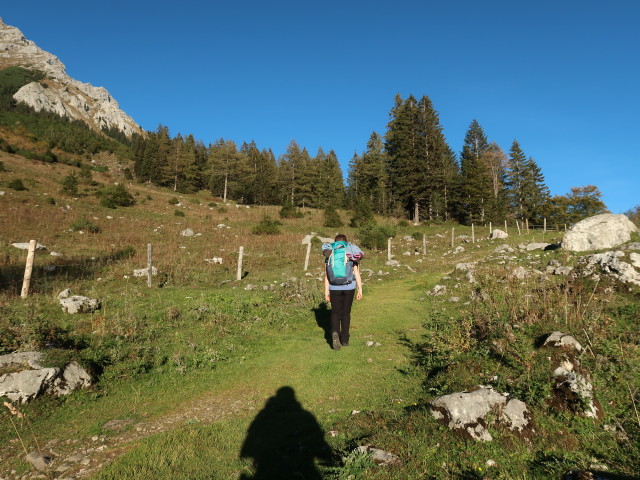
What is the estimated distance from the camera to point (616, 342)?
5062 mm

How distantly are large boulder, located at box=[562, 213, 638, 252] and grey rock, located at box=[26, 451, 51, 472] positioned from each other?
19.4 meters

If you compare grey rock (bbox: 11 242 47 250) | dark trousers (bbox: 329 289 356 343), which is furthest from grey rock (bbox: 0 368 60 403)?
grey rock (bbox: 11 242 47 250)

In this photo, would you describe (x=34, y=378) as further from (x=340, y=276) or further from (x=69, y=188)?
(x=69, y=188)

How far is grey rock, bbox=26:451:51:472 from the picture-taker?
3.39 metres

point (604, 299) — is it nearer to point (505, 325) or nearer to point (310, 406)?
point (505, 325)

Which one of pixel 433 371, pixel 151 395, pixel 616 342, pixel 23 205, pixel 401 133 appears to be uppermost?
pixel 401 133

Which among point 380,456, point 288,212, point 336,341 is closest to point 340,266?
point 336,341

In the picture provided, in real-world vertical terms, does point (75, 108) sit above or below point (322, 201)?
above

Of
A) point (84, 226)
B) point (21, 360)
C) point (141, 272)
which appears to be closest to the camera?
point (21, 360)

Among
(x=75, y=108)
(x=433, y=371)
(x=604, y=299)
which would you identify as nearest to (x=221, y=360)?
(x=433, y=371)

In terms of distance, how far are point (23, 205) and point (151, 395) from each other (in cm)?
2940

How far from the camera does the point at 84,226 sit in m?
23.0

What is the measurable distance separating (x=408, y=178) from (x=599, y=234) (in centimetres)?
3104

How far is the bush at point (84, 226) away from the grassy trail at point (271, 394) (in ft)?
69.1
